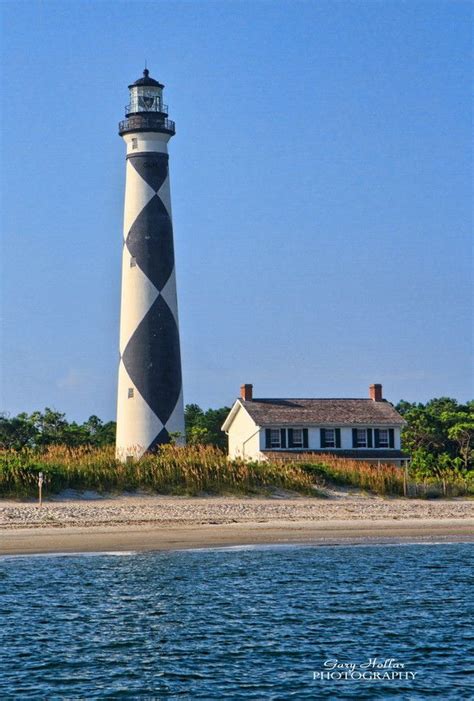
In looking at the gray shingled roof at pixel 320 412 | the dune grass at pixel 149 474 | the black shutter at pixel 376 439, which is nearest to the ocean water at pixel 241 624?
the dune grass at pixel 149 474

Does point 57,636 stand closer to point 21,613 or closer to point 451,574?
point 21,613

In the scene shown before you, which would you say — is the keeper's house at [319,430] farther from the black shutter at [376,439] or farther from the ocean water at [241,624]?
the ocean water at [241,624]

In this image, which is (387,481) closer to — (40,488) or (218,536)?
(218,536)

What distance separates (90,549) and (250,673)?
10665 millimetres

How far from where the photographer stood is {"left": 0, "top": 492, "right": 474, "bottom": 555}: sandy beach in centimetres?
2639

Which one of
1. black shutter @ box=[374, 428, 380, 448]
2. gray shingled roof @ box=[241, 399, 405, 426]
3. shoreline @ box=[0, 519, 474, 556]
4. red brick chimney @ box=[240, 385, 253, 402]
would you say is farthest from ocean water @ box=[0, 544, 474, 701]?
red brick chimney @ box=[240, 385, 253, 402]

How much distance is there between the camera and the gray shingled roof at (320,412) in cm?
5028

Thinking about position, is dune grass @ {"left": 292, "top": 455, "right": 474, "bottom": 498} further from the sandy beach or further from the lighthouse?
the lighthouse

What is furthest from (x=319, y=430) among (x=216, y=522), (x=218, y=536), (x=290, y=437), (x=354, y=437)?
(x=218, y=536)

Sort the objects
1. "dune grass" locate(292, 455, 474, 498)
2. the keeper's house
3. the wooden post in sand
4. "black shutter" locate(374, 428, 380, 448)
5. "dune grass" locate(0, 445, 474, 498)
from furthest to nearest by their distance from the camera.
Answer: "black shutter" locate(374, 428, 380, 448) < the keeper's house < "dune grass" locate(292, 455, 474, 498) < "dune grass" locate(0, 445, 474, 498) < the wooden post in sand

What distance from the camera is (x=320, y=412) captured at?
51.2m

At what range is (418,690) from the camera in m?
14.7

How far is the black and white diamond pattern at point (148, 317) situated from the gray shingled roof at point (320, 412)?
9.53 m

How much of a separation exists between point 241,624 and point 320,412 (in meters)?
33.0
